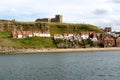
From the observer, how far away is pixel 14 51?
167 m

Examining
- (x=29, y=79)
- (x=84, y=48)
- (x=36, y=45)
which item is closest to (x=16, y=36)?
(x=36, y=45)

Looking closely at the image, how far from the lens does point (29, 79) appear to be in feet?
170

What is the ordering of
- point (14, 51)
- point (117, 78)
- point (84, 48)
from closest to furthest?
point (117, 78)
point (14, 51)
point (84, 48)

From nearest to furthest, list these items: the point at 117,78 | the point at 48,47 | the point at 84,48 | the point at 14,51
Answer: the point at 117,78 < the point at 14,51 < the point at 48,47 < the point at 84,48

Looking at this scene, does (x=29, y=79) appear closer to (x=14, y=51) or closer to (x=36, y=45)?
(x=14, y=51)

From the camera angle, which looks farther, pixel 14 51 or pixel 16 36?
pixel 16 36

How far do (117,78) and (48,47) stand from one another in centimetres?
13018

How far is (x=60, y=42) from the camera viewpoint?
193m

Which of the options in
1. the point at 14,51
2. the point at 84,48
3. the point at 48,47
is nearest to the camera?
the point at 14,51

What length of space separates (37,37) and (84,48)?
28456 mm

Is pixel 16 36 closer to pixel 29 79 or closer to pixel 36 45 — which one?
pixel 36 45

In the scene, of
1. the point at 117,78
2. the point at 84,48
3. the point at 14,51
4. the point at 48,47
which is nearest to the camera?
the point at 117,78

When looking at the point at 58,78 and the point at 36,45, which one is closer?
the point at 58,78

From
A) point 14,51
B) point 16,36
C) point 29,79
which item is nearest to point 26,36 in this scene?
point 16,36
